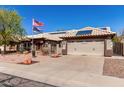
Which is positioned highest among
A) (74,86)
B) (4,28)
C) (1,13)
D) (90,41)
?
(1,13)

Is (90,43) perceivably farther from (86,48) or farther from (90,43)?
(86,48)

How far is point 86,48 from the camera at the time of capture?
18.3 meters

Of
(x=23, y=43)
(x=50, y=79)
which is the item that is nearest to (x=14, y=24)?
(x=23, y=43)

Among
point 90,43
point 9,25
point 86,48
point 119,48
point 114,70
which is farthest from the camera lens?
point 9,25

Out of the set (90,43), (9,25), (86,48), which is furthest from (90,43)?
(9,25)

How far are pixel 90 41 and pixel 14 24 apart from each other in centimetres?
1263

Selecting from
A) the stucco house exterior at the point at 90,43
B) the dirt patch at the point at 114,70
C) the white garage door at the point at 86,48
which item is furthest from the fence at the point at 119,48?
the dirt patch at the point at 114,70

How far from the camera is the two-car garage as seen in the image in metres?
17.4

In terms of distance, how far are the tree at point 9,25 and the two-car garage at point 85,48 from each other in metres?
9.61

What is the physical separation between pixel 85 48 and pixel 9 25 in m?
12.7

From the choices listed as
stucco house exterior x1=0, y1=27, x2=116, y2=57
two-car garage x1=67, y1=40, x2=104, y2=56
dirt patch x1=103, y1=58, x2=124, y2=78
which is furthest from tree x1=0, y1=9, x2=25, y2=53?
dirt patch x1=103, y1=58, x2=124, y2=78

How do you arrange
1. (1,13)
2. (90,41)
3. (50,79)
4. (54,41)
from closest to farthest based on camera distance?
(50,79), (90,41), (1,13), (54,41)
